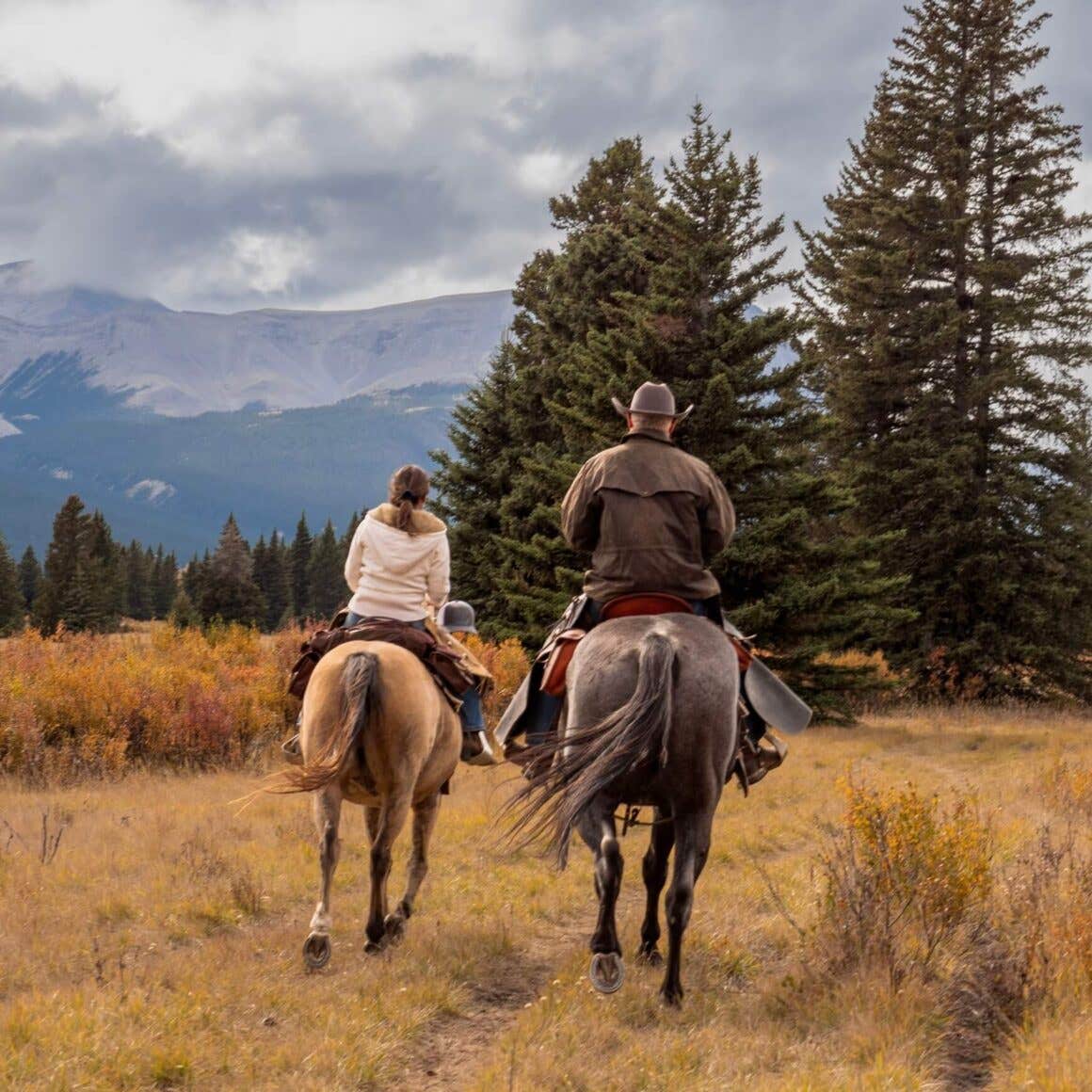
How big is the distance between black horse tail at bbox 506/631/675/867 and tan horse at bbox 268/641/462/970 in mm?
1167

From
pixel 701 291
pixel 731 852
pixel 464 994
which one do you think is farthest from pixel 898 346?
pixel 464 994

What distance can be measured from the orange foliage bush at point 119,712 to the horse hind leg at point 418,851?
18.5 ft

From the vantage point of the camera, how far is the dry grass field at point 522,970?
4.40 meters

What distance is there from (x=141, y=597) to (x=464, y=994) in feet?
330

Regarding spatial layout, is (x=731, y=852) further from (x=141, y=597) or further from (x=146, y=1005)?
(x=141, y=597)

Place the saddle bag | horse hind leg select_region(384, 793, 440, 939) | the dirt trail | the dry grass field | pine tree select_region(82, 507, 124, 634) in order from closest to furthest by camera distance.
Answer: the dry grass field
the dirt trail
the saddle bag
horse hind leg select_region(384, 793, 440, 939)
pine tree select_region(82, 507, 124, 634)

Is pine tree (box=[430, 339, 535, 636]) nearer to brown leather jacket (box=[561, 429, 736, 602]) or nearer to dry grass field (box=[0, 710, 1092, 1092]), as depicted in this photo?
dry grass field (box=[0, 710, 1092, 1092])

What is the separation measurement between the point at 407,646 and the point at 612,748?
2.28m

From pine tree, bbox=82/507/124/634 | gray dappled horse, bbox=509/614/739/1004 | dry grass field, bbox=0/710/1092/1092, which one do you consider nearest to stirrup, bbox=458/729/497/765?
dry grass field, bbox=0/710/1092/1092

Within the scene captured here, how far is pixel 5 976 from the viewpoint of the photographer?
17.7 feet

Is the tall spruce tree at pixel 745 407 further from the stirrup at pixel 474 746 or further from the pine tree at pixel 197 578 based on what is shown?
the pine tree at pixel 197 578

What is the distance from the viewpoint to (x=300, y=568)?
106 metres

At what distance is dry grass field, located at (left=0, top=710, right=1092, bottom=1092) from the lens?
4.40 metres

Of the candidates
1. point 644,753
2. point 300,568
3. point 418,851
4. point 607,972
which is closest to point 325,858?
point 418,851
